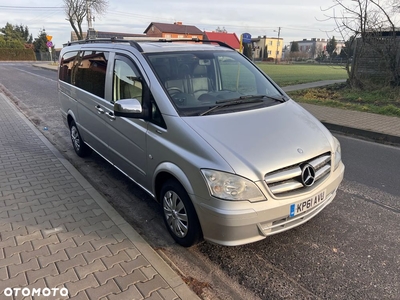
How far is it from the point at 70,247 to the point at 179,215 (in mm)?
1073

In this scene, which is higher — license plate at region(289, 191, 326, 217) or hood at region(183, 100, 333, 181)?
hood at region(183, 100, 333, 181)

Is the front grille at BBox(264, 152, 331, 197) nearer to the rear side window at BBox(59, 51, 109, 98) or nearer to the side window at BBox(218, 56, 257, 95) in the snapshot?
the side window at BBox(218, 56, 257, 95)

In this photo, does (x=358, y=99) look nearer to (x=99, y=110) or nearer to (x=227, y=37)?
(x=99, y=110)

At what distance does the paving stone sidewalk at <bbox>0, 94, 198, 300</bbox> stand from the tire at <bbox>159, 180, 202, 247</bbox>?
332 millimetres

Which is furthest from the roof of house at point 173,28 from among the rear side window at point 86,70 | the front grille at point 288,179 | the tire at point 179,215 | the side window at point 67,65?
the front grille at point 288,179

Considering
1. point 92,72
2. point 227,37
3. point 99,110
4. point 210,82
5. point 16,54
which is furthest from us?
point 227,37

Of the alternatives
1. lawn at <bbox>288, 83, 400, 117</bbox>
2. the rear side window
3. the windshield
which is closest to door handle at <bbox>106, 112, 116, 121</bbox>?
the rear side window

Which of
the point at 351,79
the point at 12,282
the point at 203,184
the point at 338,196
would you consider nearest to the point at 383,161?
the point at 338,196

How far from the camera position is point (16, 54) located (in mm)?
58344

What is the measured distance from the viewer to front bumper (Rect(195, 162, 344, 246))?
267cm

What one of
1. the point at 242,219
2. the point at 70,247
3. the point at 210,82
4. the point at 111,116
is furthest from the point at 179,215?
the point at 111,116

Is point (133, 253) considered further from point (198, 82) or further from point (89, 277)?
point (198, 82)

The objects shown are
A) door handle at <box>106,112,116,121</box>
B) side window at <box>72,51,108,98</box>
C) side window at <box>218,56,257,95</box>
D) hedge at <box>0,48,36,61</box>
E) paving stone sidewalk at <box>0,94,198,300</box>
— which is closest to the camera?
paving stone sidewalk at <box>0,94,198,300</box>

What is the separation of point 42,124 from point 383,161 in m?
7.96
